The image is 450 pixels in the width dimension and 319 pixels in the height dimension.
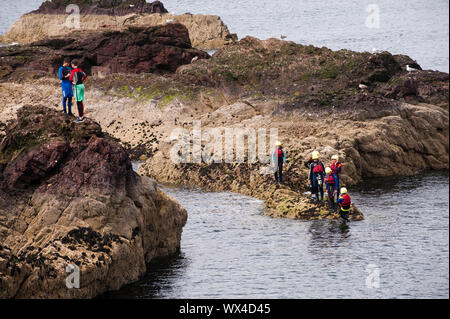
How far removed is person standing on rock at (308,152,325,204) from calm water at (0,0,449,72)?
60.3 meters

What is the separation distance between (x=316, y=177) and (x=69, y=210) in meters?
16.9

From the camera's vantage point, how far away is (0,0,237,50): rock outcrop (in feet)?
439

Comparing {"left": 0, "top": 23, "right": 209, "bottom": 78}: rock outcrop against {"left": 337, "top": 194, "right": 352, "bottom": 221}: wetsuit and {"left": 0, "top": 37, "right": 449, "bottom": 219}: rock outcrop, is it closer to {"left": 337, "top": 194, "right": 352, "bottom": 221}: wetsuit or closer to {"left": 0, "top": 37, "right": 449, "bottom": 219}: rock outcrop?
{"left": 0, "top": 37, "right": 449, "bottom": 219}: rock outcrop

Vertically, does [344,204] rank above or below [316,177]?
below

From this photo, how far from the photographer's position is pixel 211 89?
73.3 metres

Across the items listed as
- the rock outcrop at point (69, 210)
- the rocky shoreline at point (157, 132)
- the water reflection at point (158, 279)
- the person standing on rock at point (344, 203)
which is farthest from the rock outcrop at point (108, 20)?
the water reflection at point (158, 279)

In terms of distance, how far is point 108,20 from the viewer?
135125mm

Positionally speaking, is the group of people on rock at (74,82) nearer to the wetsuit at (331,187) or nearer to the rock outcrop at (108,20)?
the wetsuit at (331,187)

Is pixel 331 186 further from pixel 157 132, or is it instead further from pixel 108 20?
pixel 108 20

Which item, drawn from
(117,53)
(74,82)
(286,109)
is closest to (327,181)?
(74,82)

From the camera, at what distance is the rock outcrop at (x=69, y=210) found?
30.0 meters

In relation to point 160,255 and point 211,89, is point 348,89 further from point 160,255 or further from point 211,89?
point 160,255
